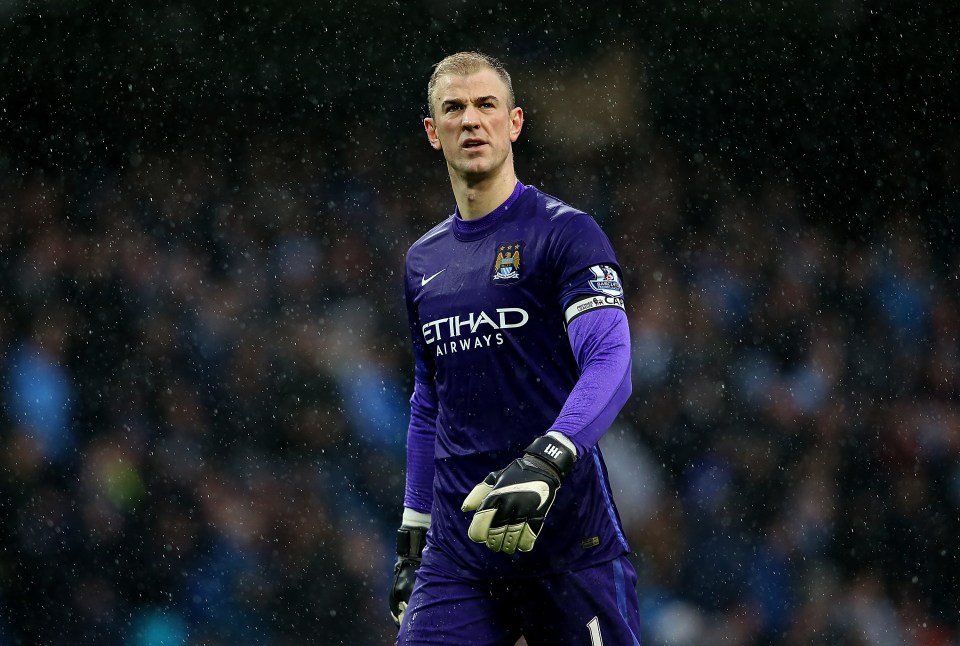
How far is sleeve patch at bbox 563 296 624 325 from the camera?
9.29ft

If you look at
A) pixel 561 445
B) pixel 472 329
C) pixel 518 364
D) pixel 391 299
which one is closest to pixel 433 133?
pixel 472 329

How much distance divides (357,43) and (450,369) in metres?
4.66

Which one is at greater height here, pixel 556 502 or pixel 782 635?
pixel 556 502

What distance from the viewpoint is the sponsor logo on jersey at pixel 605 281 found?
2861mm

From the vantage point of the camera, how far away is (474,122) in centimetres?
314

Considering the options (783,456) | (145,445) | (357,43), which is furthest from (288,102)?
(783,456)

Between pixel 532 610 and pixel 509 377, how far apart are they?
0.59 metres

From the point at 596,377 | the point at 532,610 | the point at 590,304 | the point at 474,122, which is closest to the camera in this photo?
the point at 596,377

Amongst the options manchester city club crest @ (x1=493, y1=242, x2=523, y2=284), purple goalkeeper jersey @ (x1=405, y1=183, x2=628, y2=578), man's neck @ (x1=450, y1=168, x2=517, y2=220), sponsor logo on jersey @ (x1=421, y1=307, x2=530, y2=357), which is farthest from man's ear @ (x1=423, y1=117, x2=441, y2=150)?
sponsor logo on jersey @ (x1=421, y1=307, x2=530, y2=357)

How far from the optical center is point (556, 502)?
9.71 ft

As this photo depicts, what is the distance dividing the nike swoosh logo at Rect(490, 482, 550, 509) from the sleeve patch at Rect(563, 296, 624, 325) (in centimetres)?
51

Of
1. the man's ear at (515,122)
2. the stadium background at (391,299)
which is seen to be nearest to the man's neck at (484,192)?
the man's ear at (515,122)

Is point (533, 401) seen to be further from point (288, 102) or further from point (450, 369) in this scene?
point (288, 102)

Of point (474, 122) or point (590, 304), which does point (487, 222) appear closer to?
point (474, 122)
